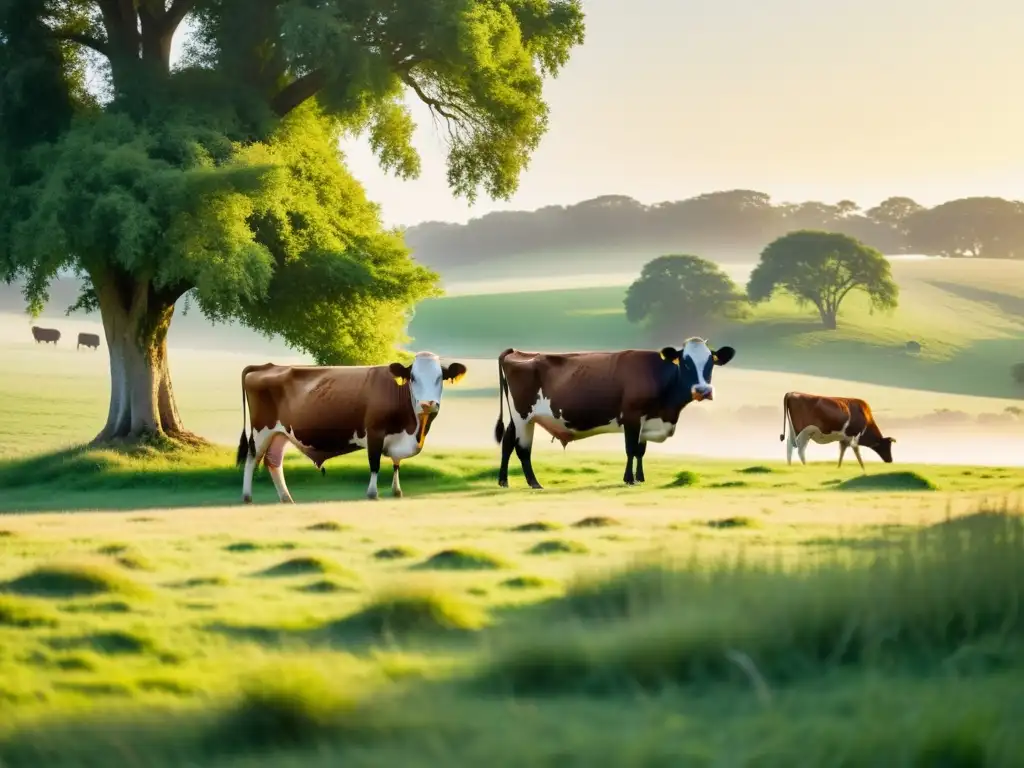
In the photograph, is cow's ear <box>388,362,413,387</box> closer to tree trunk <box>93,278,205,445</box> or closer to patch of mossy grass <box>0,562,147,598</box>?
tree trunk <box>93,278,205,445</box>

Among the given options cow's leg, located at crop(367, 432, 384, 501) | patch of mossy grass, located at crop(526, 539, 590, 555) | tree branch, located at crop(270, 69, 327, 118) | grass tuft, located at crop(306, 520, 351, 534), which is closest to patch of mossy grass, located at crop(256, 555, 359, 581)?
patch of mossy grass, located at crop(526, 539, 590, 555)

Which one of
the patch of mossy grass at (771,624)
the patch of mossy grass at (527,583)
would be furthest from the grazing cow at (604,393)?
the patch of mossy grass at (771,624)

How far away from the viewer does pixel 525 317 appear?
371 ft

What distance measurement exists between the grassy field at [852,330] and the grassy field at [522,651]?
242 feet

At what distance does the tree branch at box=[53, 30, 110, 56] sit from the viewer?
3278cm

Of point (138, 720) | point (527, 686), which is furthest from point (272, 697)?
point (527, 686)

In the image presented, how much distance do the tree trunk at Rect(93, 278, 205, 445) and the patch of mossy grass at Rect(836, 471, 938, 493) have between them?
53.0 feet

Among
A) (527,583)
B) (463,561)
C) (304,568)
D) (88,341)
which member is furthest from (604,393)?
(88,341)

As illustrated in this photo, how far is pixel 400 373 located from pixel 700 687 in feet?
51.2

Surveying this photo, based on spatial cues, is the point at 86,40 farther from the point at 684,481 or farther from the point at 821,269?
the point at 821,269

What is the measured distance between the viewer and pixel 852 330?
91.5 metres

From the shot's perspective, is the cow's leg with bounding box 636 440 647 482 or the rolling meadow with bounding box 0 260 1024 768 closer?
the rolling meadow with bounding box 0 260 1024 768

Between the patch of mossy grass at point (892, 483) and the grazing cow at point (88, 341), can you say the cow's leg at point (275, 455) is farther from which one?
the grazing cow at point (88, 341)

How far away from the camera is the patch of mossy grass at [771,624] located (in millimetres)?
6883
